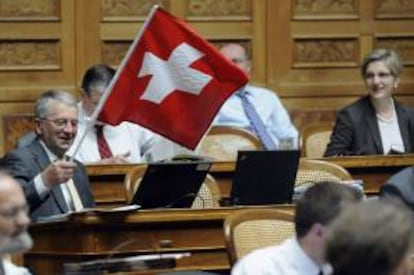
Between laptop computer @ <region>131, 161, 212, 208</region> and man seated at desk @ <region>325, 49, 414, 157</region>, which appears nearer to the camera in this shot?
laptop computer @ <region>131, 161, 212, 208</region>

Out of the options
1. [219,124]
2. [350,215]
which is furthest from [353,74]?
[350,215]

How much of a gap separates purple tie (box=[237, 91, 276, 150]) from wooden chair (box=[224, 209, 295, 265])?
3532mm

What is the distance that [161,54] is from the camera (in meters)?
7.55

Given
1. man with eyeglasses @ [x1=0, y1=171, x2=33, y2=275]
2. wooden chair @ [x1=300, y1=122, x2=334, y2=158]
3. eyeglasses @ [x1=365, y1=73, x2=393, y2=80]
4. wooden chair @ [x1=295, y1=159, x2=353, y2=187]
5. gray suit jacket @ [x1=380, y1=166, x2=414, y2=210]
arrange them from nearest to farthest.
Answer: man with eyeglasses @ [x1=0, y1=171, x2=33, y2=275], gray suit jacket @ [x1=380, y1=166, x2=414, y2=210], wooden chair @ [x1=295, y1=159, x2=353, y2=187], wooden chair @ [x1=300, y1=122, x2=334, y2=158], eyeglasses @ [x1=365, y1=73, x2=393, y2=80]

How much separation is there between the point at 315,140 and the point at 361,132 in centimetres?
32

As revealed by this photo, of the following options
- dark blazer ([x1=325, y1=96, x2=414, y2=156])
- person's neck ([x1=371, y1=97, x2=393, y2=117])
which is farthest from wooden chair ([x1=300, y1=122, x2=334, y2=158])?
person's neck ([x1=371, y1=97, x2=393, y2=117])

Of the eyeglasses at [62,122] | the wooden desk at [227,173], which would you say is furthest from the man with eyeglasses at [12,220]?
the wooden desk at [227,173]

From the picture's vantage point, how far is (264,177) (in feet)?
22.1

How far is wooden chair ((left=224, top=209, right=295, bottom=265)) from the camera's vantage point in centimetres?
574

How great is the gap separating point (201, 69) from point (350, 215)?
449 cm

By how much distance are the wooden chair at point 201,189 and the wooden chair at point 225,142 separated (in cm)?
121

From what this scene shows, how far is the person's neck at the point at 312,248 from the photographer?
4.80 m

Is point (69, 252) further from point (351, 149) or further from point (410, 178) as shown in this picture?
point (351, 149)

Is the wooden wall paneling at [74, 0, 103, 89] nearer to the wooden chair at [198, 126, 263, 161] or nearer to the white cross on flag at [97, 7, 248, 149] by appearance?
the wooden chair at [198, 126, 263, 161]
